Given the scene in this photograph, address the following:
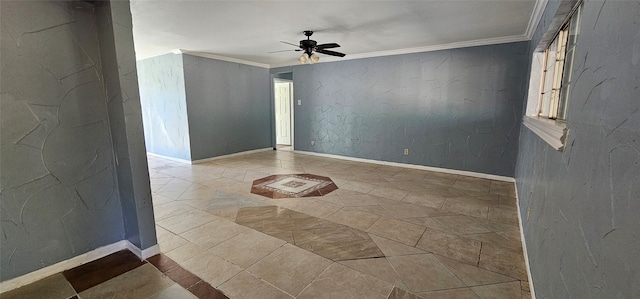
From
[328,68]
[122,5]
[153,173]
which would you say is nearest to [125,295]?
[122,5]

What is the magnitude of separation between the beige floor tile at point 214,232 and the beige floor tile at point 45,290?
2.78 feet

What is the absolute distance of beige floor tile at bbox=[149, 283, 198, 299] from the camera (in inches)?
69.4

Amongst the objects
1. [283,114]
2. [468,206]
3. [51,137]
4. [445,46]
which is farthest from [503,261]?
[283,114]

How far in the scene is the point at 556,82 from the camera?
2.25 m

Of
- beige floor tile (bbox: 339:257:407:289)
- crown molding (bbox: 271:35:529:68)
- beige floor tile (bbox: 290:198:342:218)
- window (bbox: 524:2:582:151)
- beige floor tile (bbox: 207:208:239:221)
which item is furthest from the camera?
→ crown molding (bbox: 271:35:529:68)

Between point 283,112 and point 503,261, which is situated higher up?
point 283,112

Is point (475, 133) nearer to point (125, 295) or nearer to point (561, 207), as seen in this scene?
point (561, 207)

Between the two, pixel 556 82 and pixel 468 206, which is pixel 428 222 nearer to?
pixel 468 206

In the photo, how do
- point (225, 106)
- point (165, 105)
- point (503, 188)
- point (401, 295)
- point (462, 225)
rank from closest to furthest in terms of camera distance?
point (401, 295), point (462, 225), point (503, 188), point (165, 105), point (225, 106)

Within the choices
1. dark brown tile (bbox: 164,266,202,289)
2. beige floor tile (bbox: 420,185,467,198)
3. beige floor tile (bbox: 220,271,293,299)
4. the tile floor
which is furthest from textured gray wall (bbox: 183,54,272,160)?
beige floor tile (bbox: 420,185,467,198)

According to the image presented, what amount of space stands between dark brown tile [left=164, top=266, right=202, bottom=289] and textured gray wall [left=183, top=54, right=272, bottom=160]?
13.4 ft

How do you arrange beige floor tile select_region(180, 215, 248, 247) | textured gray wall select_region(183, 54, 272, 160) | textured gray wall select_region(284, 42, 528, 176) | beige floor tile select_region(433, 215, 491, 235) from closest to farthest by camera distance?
beige floor tile select_region(180, 215, 248, 247), beige floor tile select_region(433, 215, 491, 235), textured gray wall select_region(284, 42, 528, 176), textured gray wall select_region(183, 54, 272, 160)

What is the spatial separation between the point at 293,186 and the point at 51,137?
9.08 feet

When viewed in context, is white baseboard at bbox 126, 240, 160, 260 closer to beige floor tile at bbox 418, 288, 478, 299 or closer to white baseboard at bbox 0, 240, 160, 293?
white baseboard at bbox 0, 240, 160, 293
